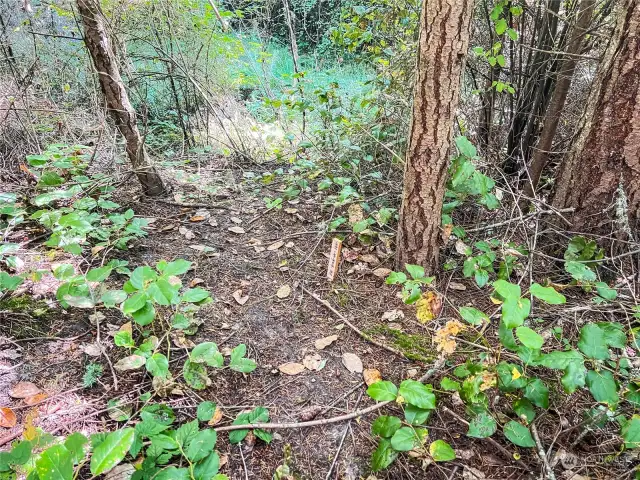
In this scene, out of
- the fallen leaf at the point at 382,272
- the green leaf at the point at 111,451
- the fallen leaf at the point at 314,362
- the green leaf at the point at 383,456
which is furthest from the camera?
the fallen leaf at the point at 382,272

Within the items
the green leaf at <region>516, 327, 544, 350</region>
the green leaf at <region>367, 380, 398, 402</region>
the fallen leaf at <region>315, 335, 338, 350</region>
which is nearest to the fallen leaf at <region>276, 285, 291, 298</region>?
the fallen leaf at <region>315, 335, 338, 350</region>

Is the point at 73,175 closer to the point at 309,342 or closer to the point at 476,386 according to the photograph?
the point at 309,342

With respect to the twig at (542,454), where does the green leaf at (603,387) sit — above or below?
Result: above

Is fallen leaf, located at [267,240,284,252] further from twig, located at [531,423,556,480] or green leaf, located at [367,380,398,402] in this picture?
twig, located at [531,423,556,480]

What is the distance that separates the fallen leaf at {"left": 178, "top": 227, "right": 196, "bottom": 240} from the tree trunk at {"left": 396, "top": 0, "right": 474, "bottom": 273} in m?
1.38

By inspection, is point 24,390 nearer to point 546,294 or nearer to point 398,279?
point 398,279

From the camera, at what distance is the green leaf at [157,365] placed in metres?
1.30

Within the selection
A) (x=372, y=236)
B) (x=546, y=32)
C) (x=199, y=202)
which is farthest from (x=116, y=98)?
(x=546, y=32)

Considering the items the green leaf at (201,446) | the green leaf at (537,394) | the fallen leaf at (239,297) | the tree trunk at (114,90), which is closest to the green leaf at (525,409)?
the green leaf at (537,394)

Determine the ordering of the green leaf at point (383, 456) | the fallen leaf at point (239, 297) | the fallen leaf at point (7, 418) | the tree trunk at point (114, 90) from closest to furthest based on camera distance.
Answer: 1. the green leaf at point (383, 456)
2. the fallen leaf at point (7, 418)
3. the fallen leaf at point (239, 297)
4. the tree trunk at point (114, 90)

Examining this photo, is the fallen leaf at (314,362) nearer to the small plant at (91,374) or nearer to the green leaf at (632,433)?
the small plant at (91,374)

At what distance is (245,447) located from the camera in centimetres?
131

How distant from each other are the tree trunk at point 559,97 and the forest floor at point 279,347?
100 centimetres

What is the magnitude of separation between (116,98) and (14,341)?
167 centimetres
